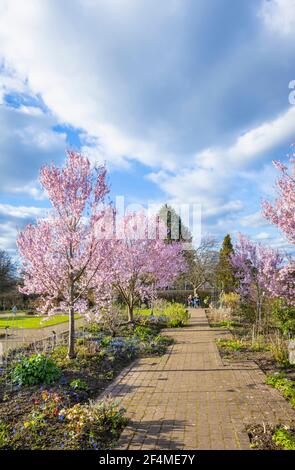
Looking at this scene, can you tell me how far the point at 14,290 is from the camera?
28.4 m

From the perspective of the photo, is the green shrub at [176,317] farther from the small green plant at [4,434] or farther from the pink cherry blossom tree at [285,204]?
the small green plant at [4,434]

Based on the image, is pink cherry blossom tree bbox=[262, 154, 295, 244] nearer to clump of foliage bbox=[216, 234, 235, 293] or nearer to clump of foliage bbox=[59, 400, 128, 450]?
clump of foliage bbox=[59, 400, 128, 450]

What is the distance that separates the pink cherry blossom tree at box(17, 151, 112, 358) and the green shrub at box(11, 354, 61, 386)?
175 cm

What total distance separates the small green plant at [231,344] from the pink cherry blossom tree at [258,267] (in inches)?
96.5

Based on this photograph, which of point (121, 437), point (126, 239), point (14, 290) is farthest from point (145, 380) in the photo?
point (14, 290)

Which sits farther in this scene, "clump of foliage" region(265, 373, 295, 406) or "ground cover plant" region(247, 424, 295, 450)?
"clump of foliage" region(265, 373, 295, 406)

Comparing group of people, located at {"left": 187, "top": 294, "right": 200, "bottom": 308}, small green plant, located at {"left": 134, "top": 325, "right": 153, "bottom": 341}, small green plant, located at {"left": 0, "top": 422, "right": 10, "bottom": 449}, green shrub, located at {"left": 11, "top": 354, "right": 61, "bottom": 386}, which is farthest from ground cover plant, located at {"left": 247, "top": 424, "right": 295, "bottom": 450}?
group of people, located at {"left": 187, "top": 294, "right": 200, "bottom": 308}

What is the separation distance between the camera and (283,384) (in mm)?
6289

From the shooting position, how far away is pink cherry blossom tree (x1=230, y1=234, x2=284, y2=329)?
1464 centimetres

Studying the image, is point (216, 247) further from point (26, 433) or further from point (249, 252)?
point (26, 433)

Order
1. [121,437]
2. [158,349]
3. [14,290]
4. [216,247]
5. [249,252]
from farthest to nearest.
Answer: [216,247] < [14,290] < [249,252] < [158,349] < [121,437]

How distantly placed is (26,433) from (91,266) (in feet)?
15.8

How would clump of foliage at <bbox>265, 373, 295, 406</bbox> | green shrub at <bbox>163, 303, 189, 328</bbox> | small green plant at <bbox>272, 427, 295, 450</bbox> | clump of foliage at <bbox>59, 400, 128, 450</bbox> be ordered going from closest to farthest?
small green plant at <bbox>272, 427, 295, 450</bbox>, clump of foliage at <bbox>59, 400, 128, 450</bbox>, clump of foliage at <bbox>265, 373, 295, 406</bbox>, green shrub at <bbox>163, 303, 189, 328</bbox>

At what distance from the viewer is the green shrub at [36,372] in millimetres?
6336
